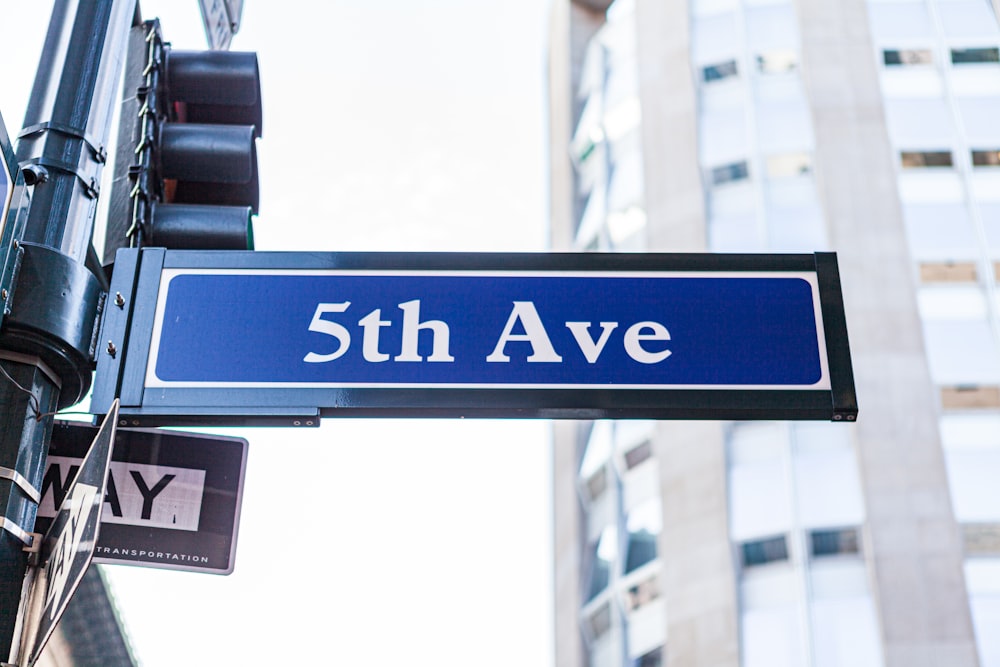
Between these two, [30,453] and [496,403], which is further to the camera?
[496,403]

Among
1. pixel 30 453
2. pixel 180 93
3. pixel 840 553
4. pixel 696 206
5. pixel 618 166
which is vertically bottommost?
pixel 30 453

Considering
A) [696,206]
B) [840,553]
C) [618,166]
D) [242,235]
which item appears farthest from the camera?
[618,166]

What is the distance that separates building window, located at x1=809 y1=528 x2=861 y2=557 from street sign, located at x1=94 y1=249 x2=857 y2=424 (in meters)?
20.8

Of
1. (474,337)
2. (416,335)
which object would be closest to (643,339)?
(474,337)

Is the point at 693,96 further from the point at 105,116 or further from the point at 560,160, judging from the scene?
the point at 105,116

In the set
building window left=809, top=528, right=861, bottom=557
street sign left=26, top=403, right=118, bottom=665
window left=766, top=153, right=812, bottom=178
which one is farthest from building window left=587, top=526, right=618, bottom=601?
street sign left=26, top=403, right=118, bottom=665

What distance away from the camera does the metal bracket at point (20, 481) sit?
259 cm

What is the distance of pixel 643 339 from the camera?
9.79ft

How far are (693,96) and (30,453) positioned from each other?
28.2 m

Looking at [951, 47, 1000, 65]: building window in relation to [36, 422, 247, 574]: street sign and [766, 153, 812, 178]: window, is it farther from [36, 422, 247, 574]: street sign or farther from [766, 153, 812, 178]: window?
[36, 422, 247, 574]: street sign

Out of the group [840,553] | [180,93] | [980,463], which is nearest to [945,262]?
[980,463]

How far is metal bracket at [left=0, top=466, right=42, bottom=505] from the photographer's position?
102 inches

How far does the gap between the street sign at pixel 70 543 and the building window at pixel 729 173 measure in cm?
2657

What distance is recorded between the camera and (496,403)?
285 cm
